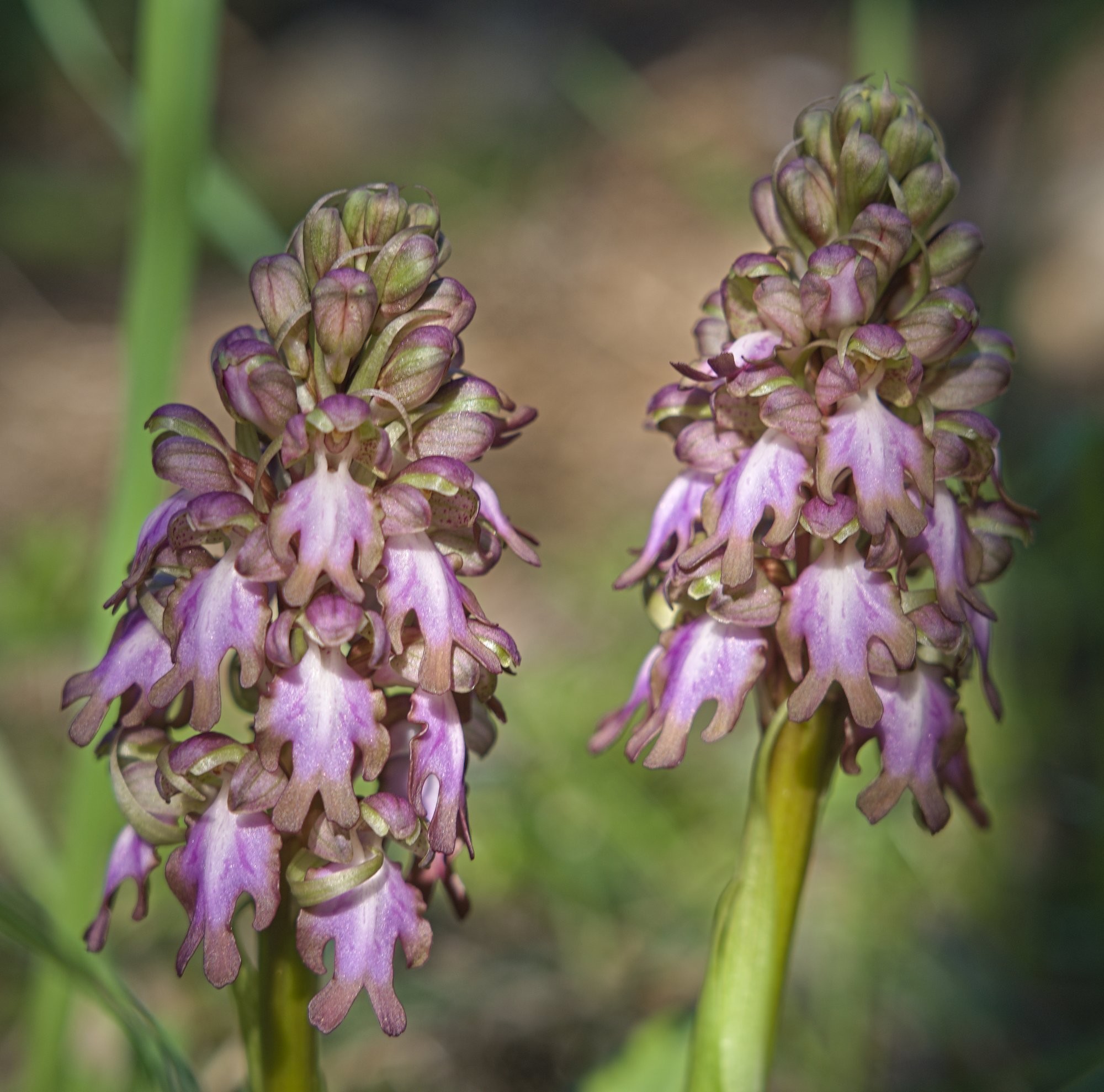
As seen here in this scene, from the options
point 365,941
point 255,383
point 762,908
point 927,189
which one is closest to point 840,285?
point 927,189

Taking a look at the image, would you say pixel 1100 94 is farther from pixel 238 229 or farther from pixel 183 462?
pixel 183 462

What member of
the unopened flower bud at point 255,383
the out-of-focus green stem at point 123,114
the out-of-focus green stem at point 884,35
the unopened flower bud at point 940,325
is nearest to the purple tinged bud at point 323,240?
the unopened flower bud at point 255,383

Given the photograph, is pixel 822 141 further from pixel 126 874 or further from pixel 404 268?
pixel 126 874

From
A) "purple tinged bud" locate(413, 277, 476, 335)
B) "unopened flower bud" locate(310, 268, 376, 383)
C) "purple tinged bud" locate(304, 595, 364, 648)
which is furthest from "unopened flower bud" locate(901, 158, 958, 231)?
"purple tinged bud" locate(304, 595, 364, 648)

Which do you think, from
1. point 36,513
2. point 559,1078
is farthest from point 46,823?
point 36,513

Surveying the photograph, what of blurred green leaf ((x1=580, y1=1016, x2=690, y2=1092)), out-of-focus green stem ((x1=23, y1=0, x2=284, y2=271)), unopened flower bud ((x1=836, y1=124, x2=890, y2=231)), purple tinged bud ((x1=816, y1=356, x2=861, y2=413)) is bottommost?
blurred green leaf ((x1=580, y1=1016, x2=690, y2=1092))

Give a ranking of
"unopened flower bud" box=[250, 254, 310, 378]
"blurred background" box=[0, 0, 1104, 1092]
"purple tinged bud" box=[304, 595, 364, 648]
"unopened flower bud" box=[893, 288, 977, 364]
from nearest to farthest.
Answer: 1. "purple tinged bud" box=[304, 595, 364, 648]
2. "unopened flower bud" box=[250, 254, 310, 378]
3. "unopened flower bud" box=[893, 288, 977, 364]
4. "blurred background" box=[0, 0, 1104, 1092]

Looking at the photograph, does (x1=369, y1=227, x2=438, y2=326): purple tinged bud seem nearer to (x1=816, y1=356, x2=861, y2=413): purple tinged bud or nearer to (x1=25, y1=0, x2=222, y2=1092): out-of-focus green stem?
(x1=816, y1=356, x2=861, y2=413): purple tinged bud
